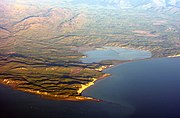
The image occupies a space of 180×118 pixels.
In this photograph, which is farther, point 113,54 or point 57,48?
point 57,48

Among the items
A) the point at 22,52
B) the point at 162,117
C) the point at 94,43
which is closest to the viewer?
the point at 162,117

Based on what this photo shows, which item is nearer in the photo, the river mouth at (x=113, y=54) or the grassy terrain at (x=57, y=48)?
the grassy terrain at (x=57, y=48)

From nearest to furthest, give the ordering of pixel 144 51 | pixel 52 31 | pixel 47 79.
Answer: pixel 47 79, pixel 144 51, pixel 52 31

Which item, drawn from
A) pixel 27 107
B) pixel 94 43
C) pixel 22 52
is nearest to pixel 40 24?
pixel 94 43

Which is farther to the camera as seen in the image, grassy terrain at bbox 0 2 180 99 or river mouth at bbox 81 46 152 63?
river mouth at bbox 81 46 152 63

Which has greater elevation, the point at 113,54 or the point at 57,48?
the point at 57,48

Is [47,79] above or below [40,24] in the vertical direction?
below

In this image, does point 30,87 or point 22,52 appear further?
point 22,52

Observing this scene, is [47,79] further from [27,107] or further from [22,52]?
[22,52]
